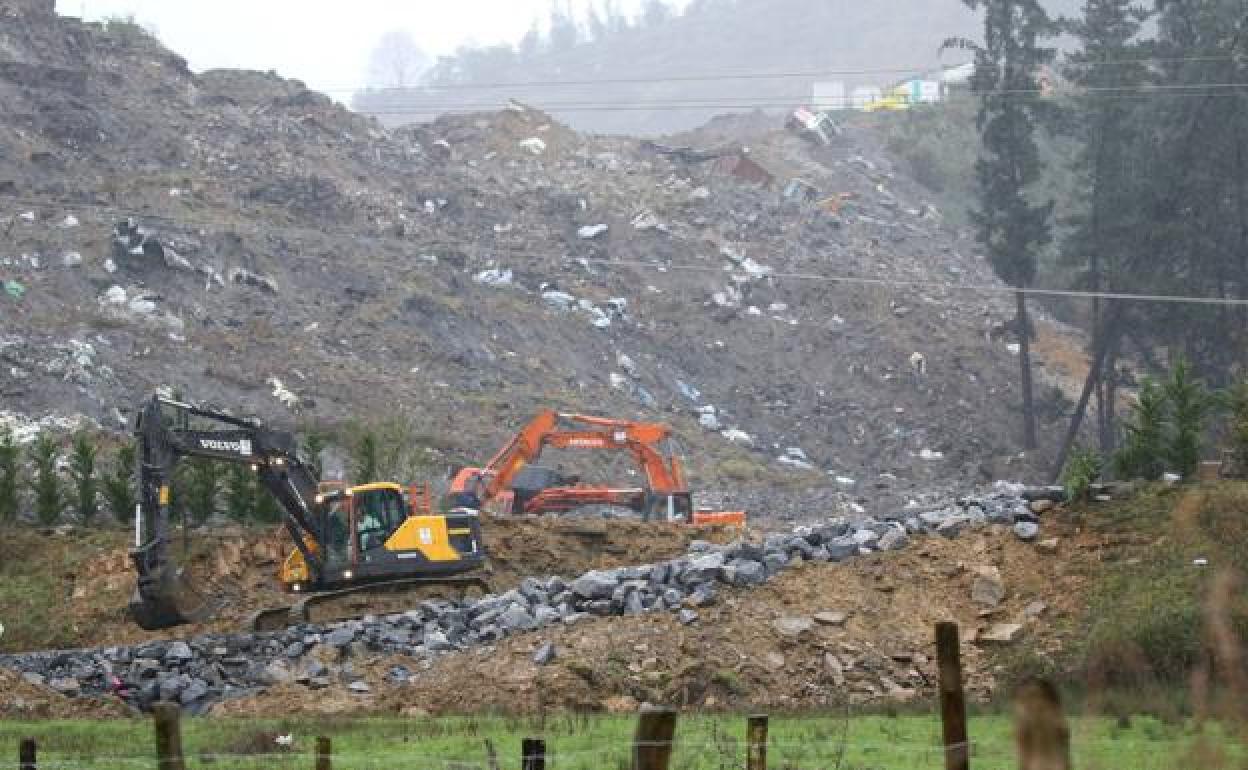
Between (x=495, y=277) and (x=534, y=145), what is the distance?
14511mm

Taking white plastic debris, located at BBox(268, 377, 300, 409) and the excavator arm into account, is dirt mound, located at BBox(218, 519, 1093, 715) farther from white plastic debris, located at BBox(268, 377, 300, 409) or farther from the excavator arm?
white plastic debris, located at BBox(268, 377, 300, 409)

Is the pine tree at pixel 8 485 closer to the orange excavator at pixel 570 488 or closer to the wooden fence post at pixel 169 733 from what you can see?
the orange excavator at pixel 570 488

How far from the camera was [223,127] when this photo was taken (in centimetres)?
5809

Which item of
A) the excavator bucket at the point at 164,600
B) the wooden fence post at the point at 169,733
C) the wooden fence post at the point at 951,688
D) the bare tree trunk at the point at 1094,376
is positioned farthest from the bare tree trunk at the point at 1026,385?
the wooden fence post at the point at 951,688

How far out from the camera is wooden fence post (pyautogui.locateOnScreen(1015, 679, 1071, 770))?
412cm

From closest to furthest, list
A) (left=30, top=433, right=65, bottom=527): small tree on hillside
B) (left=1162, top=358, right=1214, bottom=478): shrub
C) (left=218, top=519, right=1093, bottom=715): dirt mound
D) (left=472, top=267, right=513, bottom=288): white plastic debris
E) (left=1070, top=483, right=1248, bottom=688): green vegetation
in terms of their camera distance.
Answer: (left=1070, top=483, right=1248, bottom=688): green vegetation < (left=218, top=519, right=1093, bottom=715): dirt mound < (left=1162, top=358, right=1214, bottom=478): shrub < (left=30, top=433, right=65, bottom=527): small tree on hillside < (left=472, top=267, right=513, bottom=288): white plastic debris

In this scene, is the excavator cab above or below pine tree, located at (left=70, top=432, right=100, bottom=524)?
below

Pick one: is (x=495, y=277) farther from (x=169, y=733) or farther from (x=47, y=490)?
(x=169, y=733)

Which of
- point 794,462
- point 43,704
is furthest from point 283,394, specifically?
point 43,704

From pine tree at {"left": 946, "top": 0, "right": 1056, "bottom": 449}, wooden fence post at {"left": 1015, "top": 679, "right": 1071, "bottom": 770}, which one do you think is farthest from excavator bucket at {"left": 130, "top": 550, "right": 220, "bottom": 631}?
pine tree at {"left": 946, "top": 0, "right": 1056, "bottom": 449}

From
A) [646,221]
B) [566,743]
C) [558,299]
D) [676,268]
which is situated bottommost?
[566,743]

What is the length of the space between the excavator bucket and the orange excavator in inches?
397

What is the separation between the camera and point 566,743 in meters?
14.6

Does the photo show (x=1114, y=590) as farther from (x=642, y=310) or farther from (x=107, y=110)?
(x=107, y=110)
